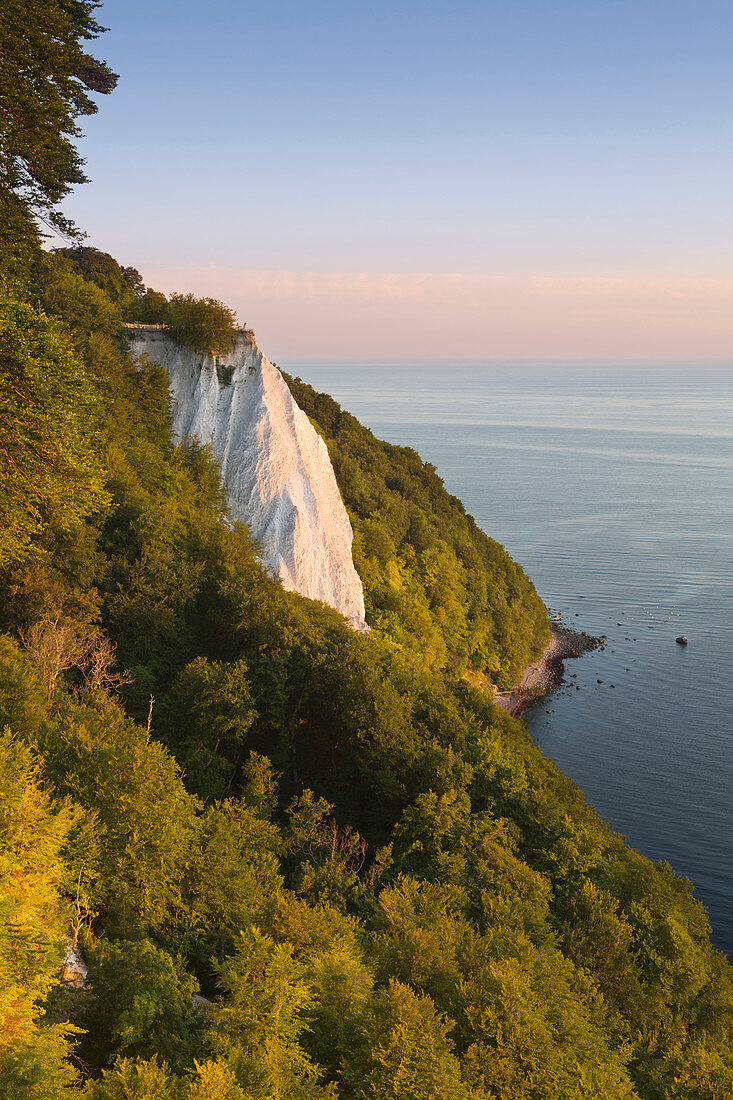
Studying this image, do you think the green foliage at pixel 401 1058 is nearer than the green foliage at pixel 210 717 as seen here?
Yes

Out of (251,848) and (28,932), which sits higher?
(28,932)

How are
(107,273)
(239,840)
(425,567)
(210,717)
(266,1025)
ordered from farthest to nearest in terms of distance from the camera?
(425,567), (107,273), (210,717), (239,840), (266,1025)

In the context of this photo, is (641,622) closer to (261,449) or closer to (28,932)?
(261,449)

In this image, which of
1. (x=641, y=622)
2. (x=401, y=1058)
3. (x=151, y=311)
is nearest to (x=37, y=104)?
(x=401, y=1058)

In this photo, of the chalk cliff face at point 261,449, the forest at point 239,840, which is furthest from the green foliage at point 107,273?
the forest at point 239,840

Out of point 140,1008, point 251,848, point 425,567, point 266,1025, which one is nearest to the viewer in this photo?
point 266,1025

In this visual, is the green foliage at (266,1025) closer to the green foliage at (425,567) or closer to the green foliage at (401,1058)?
the green foliage at (401,1058)

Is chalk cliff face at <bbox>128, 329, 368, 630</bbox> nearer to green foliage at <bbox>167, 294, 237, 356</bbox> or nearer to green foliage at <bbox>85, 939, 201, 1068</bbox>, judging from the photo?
green foliage at <bbox>167, 294, 237, 356</bbox>
